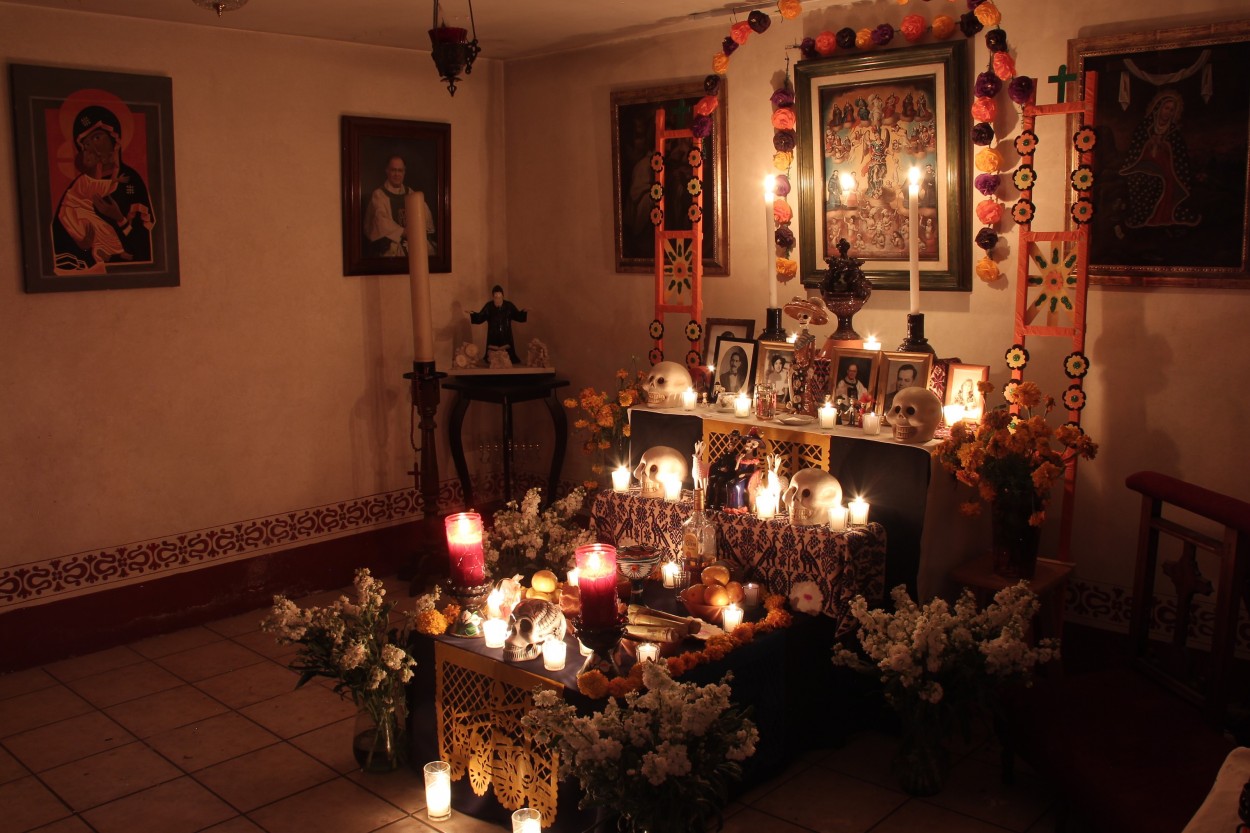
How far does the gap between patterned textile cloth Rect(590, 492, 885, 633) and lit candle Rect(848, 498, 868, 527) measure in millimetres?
34

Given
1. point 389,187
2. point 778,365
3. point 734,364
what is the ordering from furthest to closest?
point 389,187
point 734,364
point 778,365

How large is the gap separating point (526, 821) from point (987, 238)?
281 cm

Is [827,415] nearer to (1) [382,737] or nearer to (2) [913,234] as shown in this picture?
(2) [913,234]

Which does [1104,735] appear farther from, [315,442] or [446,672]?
[315,442]

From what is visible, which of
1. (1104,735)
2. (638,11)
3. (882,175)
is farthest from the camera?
(638,11)

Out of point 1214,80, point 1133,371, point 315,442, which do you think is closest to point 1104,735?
point 1133,371

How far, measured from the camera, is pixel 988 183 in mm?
4293

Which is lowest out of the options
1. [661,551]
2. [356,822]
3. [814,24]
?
[356,822]

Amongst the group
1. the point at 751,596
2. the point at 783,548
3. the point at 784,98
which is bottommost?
the point at 751,596

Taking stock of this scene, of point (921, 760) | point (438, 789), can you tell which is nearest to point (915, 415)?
point (921, 760)

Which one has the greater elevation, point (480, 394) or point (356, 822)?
point (480, 394)

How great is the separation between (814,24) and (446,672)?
3.17 metres

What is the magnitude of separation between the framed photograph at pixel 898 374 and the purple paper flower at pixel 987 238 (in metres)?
0.59

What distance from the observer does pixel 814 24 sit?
4.82m
